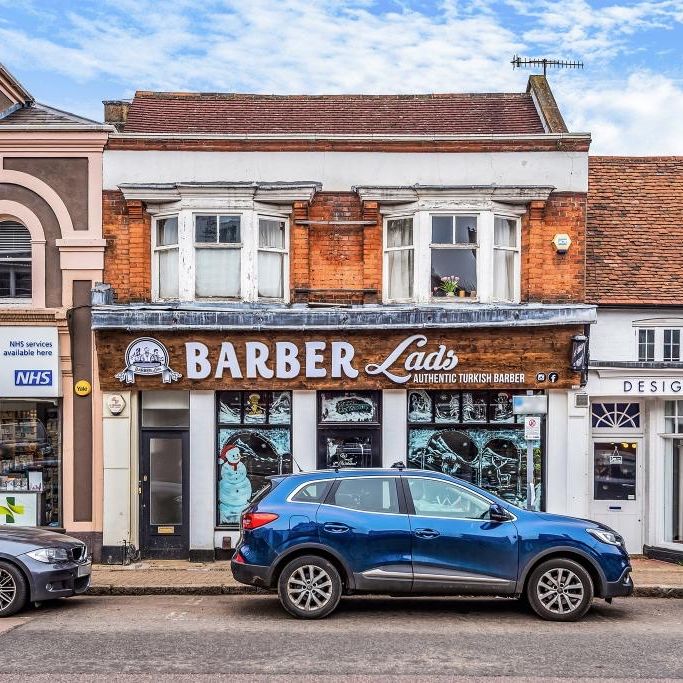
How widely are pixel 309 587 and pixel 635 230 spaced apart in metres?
9.63

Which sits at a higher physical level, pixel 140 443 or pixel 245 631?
pixel 140 443

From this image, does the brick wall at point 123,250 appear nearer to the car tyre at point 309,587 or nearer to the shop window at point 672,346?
the car tyre at point 309,587

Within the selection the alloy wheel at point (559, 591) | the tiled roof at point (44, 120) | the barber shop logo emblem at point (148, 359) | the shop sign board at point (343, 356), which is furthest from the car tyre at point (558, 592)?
the tiled roof at point (44, 120)

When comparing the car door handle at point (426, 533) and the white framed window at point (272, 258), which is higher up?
the white framed window at point (272, 258)

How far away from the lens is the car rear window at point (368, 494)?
10.8 meters

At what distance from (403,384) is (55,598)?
20.7ft

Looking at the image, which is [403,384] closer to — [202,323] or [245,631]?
[202,323]

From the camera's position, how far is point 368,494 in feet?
35.6

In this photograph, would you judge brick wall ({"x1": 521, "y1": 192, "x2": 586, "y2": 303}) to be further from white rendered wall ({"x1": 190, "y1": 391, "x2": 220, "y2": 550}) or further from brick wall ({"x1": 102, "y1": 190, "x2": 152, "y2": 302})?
brick wall ({"x1": 102, "y1": 190, "x2": 152, "y2": 302})

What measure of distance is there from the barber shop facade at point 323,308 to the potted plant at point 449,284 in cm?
3

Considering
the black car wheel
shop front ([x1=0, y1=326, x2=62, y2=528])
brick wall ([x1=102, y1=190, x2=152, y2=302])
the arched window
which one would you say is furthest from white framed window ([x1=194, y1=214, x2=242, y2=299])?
the black car wheel

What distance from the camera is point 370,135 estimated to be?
1508cm

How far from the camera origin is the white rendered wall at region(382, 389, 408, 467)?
49.7 feet

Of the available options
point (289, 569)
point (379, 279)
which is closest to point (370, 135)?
point (379, 279)
